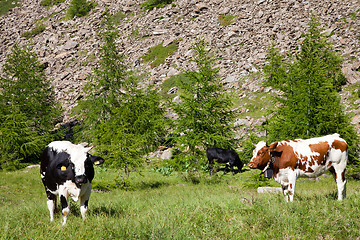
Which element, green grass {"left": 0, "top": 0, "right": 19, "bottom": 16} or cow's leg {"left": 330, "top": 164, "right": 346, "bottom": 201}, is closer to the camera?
cow's leg {"left": 330, "top": 164, "right": 346, "bottom": 201}

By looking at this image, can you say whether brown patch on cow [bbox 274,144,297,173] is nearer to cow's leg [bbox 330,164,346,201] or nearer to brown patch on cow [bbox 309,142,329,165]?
brown patch on cow [bbox 309,142,329,165]

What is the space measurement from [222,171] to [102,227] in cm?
1458

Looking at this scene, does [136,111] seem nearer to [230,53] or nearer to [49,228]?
[49,228]

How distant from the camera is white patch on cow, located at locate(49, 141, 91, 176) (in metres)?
6.22

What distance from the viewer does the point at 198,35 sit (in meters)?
52.7

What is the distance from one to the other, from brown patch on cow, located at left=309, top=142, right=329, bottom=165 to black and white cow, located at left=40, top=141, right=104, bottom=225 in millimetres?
5688

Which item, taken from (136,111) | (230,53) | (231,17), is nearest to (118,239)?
(136,111)

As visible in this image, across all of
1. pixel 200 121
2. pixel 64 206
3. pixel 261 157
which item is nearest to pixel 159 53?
pixel 200 121

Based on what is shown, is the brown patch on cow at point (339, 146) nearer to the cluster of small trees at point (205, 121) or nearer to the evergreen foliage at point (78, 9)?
the cluster of small trees at point (205, 121)

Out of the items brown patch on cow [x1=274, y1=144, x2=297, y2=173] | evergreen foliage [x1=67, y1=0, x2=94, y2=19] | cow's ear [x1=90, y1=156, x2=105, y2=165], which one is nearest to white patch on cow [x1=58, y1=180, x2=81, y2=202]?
cow's ear [x1=90, y1=156, x2=105, y2=165]

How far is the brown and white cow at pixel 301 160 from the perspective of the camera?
7492mm

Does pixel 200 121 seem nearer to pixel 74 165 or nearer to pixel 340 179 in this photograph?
pixel 340 179

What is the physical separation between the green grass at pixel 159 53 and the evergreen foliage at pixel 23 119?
819 inches

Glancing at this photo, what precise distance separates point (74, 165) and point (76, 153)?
0.30m
